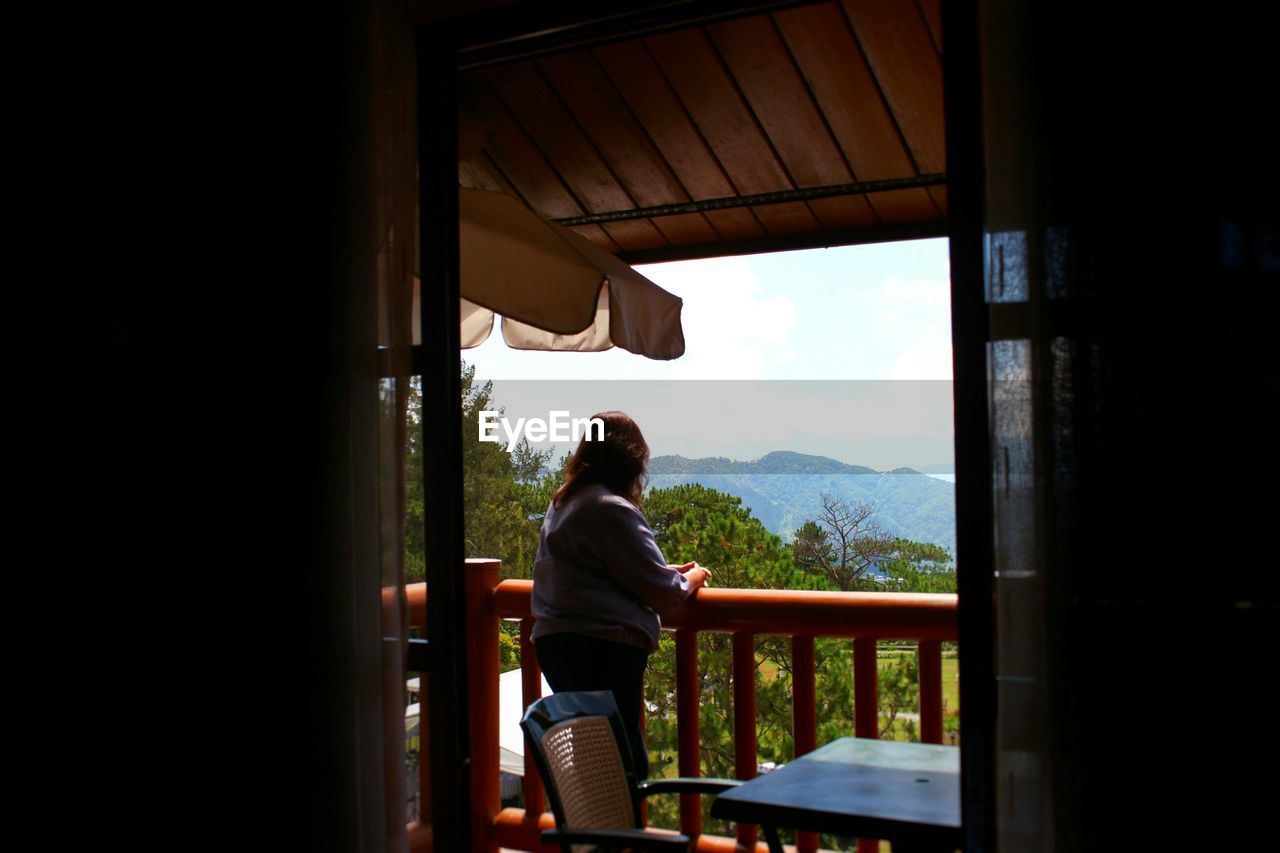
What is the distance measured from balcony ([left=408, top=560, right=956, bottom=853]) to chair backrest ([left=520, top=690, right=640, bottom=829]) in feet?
1.15

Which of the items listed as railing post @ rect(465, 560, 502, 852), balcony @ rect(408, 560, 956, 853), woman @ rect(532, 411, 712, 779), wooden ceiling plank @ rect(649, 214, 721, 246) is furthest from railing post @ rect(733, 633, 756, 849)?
wooden ceiling plank @ rect(649, 214, 721, 246)

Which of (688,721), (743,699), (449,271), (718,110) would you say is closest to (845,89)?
(718,110)

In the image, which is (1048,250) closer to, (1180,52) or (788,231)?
(1180,52)

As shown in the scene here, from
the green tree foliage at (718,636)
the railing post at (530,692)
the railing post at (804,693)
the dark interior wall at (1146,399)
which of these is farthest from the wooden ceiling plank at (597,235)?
the green tree foliage at (718,636)

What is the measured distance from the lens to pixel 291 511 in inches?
76.6

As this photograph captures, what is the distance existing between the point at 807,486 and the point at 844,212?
17.5 ft

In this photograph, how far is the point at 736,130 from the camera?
3.32m

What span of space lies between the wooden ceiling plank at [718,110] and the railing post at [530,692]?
1.64 m

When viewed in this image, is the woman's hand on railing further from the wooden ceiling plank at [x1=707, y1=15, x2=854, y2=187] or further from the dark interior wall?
the dark interior wall

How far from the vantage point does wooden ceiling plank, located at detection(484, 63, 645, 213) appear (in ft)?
10.2

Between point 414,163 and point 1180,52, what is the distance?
1.29 metres

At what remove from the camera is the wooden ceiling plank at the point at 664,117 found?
3023 mm

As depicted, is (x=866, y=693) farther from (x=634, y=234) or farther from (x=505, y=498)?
(x=505, y=498)

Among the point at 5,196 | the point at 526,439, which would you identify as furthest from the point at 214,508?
Result: the point at 526,439
